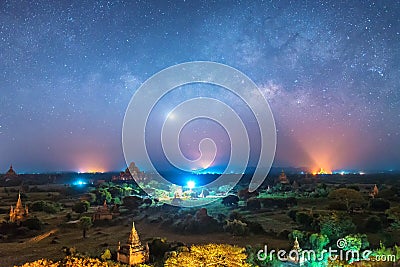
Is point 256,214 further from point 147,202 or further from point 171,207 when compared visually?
point 147,202

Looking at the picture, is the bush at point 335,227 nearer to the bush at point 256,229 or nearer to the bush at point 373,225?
the bush at point 373,225

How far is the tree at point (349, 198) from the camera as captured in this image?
46.2 m

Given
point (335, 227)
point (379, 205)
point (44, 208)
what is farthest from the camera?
point (44, 208)

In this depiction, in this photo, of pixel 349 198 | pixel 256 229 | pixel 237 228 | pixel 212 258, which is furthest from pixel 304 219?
pixel 212 258

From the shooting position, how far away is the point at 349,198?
48562mm

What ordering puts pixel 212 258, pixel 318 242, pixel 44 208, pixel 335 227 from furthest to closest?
pixel 44 208, pixel 335 227, pixel 318 242, pixel 212 258

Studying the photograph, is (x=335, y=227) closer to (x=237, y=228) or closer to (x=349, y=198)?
(x=237, y=228)

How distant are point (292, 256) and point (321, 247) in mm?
6893

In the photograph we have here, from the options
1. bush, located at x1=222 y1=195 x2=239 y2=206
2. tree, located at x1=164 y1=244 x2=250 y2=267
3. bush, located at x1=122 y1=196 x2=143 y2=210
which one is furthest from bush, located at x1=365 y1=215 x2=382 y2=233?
bush, located at x1=122 y1=196 x2=143 y2=210

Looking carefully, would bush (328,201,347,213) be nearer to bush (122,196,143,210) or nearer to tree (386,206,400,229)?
tree (386,206,400,229)

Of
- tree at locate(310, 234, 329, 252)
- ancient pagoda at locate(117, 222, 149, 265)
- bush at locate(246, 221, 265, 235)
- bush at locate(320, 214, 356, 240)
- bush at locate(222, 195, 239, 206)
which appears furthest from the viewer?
bush at locate(222, 195, 239, 206)

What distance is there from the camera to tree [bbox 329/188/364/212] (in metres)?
46.2

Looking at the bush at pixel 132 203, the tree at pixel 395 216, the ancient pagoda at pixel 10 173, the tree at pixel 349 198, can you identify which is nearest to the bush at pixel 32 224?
the bush at pixel 132 203

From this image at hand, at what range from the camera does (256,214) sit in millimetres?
45781
